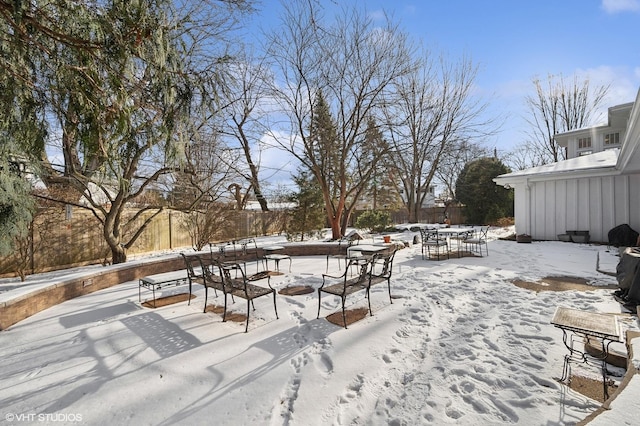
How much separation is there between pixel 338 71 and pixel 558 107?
20857 mm

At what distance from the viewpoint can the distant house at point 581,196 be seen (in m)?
10.5

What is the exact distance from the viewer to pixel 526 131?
25469 millimetres

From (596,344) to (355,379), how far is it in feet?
8.35

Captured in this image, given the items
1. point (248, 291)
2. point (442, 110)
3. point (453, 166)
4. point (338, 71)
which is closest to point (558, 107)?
point (453, 166)

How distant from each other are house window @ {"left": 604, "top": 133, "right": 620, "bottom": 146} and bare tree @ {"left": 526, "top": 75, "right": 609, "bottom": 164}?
8.39 metres

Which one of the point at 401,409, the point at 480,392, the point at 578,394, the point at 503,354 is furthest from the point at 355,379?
the point at 578,394

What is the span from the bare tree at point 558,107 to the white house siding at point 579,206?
561 inches

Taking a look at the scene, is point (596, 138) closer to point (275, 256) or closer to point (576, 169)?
point (576, 169)

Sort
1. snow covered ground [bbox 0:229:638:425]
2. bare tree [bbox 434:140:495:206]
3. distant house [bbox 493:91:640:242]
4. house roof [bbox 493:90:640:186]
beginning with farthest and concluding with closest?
bare tree [bbox 434:140:495:206], distant house [bbox 493:91:640:242], house roof [bbox 493:90:640:186], snow covered ground [bbox 0:229:638:425]

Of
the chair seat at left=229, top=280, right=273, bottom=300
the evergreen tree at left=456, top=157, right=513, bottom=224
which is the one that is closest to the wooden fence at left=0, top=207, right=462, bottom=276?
the chair seat at left=229, top=280, right=273, bottom=300

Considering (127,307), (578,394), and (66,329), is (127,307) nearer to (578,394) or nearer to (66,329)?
(66,329)

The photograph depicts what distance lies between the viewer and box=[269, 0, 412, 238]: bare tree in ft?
37.7

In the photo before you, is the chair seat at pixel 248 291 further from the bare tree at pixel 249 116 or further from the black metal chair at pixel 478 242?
the black metal chair at pixel 478 242

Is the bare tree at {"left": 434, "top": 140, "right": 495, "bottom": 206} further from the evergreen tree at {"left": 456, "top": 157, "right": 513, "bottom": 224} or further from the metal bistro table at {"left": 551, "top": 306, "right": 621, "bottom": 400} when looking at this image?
the metal bistro table at {"left": 551, "top": 306, "right": 621, "bottom": 400}
